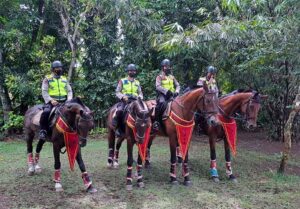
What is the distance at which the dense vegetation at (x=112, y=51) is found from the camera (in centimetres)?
1179

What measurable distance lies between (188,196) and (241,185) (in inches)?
56.2

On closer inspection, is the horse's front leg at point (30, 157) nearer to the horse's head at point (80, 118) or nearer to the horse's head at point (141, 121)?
the horse's head at point (80, 118)

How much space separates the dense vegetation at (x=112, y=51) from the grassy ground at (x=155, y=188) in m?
3.42

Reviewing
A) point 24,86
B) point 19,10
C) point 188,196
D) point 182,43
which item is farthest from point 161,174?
point 19,10

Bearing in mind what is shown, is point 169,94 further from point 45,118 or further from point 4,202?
point 4,202

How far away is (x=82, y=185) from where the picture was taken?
721 cm

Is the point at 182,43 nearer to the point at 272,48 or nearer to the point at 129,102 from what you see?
the point at 272,48

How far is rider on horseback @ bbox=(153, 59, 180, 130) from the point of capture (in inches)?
314

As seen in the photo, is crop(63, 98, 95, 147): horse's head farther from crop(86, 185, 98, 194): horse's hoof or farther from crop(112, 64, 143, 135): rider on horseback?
crop(112, 64, 143, 135): rider on horseback

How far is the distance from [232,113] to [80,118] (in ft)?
11.4

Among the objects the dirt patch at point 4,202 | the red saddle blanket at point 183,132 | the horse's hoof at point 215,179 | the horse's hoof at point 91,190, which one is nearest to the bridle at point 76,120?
the horse's hoof at point 91,190

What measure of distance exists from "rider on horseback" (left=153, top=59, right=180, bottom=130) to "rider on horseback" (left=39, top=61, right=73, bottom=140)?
1929mm

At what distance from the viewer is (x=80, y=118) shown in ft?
20.7

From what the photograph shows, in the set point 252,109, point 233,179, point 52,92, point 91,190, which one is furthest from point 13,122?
point 252,109
